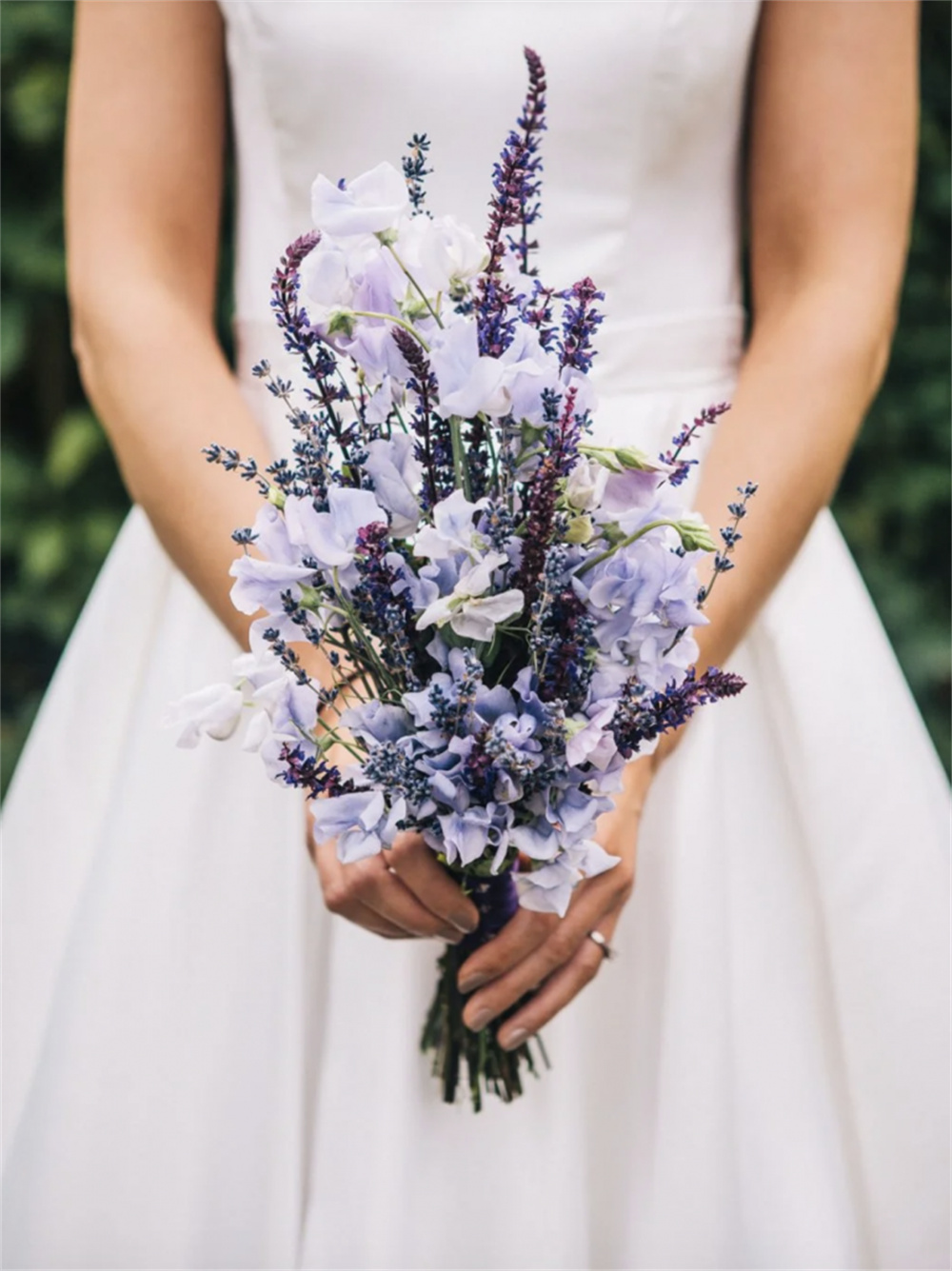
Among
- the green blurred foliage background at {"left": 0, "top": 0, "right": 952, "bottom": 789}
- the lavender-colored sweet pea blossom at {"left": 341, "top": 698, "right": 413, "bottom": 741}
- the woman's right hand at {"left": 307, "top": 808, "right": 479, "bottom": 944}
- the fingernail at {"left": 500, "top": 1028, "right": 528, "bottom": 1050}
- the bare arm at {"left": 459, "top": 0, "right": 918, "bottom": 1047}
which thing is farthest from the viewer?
the green blurred foliage background at {"left": 0, "top": 0, "right": 952, "bottom": 789}

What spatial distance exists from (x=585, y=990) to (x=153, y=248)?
3.13ft

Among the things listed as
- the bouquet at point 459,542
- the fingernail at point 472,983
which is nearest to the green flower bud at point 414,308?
the bouquet at point 459,542

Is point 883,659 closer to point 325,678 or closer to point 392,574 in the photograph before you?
point 325,678

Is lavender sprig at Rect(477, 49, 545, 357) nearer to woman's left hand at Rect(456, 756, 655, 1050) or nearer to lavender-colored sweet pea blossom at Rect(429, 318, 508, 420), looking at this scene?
lavender-colored sweet pea blossom at Rect(429, 318, 508, 420)

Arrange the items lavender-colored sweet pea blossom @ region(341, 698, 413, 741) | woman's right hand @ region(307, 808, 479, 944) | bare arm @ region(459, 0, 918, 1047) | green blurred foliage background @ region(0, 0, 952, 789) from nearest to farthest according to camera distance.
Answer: lavender-colored sweet pea blossom @ region(341, 698, 413, 741), woman's right hand @ region(307, 808, 479, 944), bare arm @ region(459, 0, 918, 1047), green blurred foliage background @ region(0, 0, 952, 789)

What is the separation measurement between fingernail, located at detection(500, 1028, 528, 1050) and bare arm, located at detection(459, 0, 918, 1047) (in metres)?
0.13

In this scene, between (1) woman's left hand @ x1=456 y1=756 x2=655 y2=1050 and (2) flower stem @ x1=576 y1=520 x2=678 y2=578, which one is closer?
(2) flower stem @ x1=576 y1=520 x2=678 y2=578

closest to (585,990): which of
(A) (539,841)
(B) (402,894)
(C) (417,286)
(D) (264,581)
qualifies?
(B) (402,894)

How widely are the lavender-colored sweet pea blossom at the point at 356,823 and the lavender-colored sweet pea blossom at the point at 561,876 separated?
0.46ft

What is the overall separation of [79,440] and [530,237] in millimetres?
1600

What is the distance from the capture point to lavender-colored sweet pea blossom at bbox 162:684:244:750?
3.01 ft

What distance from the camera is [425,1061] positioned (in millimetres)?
1295

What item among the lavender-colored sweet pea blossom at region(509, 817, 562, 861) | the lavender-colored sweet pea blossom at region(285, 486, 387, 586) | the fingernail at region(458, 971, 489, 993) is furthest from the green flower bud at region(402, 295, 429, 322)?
the fingernail at region(458, 971, 489, 993)

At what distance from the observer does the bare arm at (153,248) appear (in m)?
1.33
